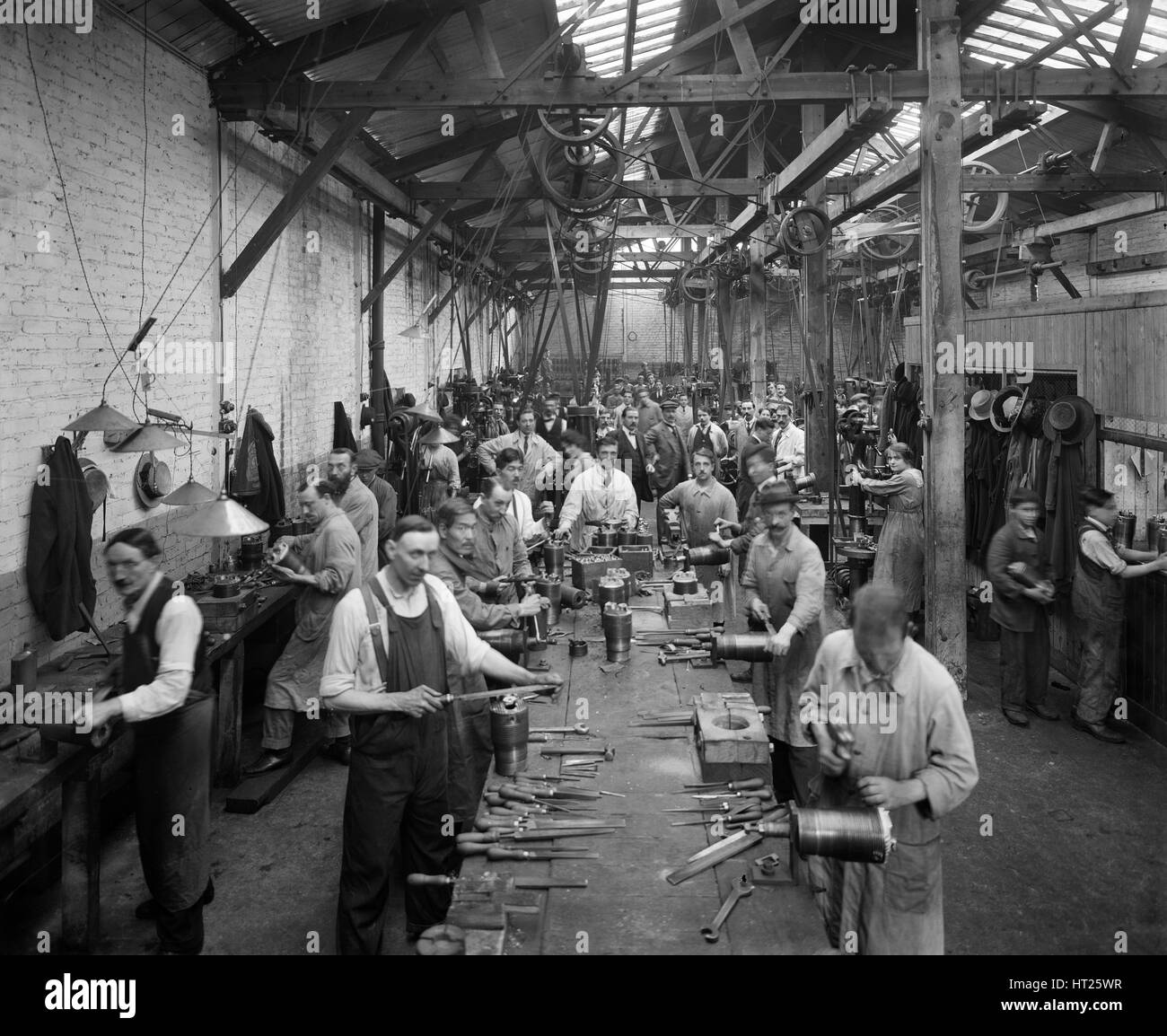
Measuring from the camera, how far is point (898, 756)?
3.46 m

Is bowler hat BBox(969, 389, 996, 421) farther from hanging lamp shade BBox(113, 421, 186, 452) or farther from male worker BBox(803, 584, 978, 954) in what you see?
hanging lamp shade BBox(113, 421, 186, 452)

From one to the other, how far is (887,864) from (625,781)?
137cm

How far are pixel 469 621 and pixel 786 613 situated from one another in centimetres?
182

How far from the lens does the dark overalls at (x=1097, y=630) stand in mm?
6906

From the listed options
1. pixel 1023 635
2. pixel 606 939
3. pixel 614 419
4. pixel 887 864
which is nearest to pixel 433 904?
pixel 606 939

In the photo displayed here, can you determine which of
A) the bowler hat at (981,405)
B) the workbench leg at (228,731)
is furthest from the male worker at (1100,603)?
the workbench leg at (228,731)

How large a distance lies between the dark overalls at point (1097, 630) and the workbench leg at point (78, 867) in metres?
6.35

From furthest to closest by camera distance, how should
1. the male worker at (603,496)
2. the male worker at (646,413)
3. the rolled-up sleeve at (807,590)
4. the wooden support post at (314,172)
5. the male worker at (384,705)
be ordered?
the male worker at (646,413) < the male worker at (603,496) < the wooden support post at (314,172) < the rolled-up sleeve at (807,590) < the male worker at (384,705)

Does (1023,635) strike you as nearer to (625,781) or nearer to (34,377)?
(625,781)

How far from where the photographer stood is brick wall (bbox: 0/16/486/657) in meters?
5.65

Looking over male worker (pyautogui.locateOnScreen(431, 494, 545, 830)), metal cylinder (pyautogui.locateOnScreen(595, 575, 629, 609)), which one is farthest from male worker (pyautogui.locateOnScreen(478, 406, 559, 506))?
male worker (pyautogui.locateOnScreen(431, 494, 545, 830))

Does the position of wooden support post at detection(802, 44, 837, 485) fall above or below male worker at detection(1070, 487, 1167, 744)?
above

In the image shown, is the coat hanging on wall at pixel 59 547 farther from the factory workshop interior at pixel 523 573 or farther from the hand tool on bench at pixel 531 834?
the hand tool on bench at pixel 531 834

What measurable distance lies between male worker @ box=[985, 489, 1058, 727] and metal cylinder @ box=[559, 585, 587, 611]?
9.90 ft
